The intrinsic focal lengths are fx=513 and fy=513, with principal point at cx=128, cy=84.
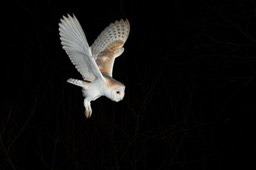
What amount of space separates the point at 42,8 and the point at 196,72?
2.93 m

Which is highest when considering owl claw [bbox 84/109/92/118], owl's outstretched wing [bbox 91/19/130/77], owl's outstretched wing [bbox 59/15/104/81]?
owl's outstretched wing [bbox 91/19/130/77]

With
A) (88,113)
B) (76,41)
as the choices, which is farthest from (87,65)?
(88,113)

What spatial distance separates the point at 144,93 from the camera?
4.29m

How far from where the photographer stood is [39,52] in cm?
700

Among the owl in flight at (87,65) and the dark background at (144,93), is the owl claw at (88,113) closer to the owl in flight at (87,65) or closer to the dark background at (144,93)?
the owl in flight at (87,65)

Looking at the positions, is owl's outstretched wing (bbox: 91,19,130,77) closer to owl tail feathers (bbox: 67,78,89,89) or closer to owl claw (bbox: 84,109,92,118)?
owl tail feathers (bbox: 67,78,89,89)

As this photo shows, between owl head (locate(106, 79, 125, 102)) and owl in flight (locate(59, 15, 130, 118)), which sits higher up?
owl in flight (locate(59, 15, 130, 118))

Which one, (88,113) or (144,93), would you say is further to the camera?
(144,93)

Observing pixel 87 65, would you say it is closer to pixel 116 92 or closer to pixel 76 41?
pixel 76 41

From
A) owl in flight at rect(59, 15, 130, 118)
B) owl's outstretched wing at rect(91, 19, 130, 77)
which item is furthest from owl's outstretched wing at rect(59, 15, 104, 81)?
owl's outstretched wing at rect(91, 19, 130, 77)

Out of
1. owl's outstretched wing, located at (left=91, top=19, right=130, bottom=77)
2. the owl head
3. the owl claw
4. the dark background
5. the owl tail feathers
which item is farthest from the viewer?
the dark background

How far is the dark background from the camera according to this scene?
13.6 feet

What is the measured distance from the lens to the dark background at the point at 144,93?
414 cm

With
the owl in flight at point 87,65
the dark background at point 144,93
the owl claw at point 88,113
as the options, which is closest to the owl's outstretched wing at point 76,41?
the owl in flight at point 87,65
